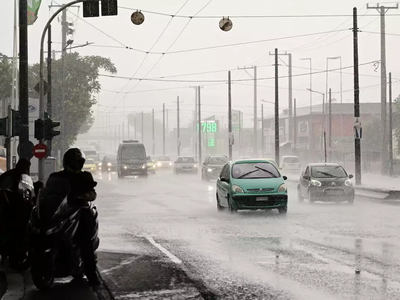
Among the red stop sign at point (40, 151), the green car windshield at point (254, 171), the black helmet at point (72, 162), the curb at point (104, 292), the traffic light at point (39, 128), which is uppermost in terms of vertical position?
the traffic light at point (39, 128)

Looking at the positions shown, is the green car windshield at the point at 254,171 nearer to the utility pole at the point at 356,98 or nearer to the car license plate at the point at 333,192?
the car license plate at the point at 333,192

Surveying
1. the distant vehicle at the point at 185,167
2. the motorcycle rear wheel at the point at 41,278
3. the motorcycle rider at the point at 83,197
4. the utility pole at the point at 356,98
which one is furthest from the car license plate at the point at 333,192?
the distant vehicle at the point at 185,167

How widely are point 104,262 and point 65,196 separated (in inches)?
114

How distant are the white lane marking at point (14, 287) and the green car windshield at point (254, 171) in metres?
11.9

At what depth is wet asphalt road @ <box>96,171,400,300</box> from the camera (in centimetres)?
889

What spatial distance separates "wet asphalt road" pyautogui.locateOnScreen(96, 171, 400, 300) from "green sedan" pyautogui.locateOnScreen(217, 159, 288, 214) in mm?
325

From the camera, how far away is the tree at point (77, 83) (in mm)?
63094

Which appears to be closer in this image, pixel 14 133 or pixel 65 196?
pixel 65 196

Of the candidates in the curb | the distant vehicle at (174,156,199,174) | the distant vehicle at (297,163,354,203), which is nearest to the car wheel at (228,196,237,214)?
the distant vehicle at (297,163,354,203)

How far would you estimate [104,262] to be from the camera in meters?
11.2

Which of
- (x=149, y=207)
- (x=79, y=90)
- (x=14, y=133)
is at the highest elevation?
(x=79, y=90)

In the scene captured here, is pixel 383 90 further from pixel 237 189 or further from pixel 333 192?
pixel 237 189

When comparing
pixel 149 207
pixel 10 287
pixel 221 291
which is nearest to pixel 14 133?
pixel 149 207

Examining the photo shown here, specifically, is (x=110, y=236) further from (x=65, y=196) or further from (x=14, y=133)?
(x=65, y=196)
